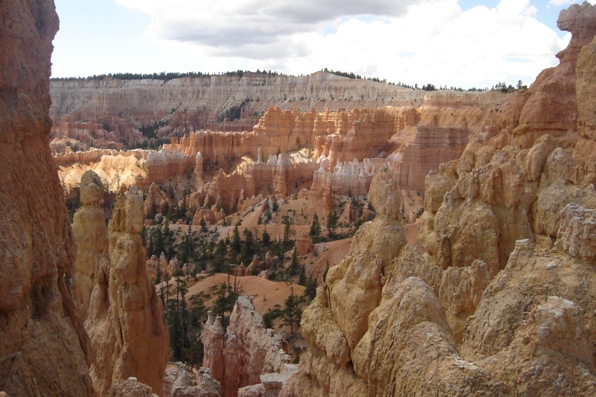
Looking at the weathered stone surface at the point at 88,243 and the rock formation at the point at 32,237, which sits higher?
the rock formation at the point at 32,237

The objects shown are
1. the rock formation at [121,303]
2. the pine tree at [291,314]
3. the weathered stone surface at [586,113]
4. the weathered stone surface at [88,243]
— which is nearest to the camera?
the rock formation at [121,303]

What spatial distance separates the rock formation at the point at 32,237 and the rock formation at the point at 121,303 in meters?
3.85

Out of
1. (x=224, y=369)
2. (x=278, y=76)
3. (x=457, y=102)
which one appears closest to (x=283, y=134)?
(x=457, y=102)

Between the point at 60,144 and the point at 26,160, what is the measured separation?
7892 centimetres

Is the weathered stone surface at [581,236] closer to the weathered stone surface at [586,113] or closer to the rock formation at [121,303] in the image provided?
the rock formation at [121,303]

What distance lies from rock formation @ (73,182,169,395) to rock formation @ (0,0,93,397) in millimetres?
3853

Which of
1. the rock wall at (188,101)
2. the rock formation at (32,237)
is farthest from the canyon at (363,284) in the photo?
the rock wall at (188,101)

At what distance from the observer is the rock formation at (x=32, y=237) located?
4.87 metres

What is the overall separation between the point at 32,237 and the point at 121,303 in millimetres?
4646

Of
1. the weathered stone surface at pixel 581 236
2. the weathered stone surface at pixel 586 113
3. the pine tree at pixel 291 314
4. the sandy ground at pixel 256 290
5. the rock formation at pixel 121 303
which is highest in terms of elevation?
the weathered stone surface at pixel 586 113

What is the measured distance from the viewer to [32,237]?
5449mm

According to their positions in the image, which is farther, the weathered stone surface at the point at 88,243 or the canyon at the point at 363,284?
the weathered stone surface at the point at 88,243

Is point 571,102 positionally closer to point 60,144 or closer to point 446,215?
point 446,215

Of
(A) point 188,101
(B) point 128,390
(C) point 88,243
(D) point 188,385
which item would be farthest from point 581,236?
(A) point 188,101
